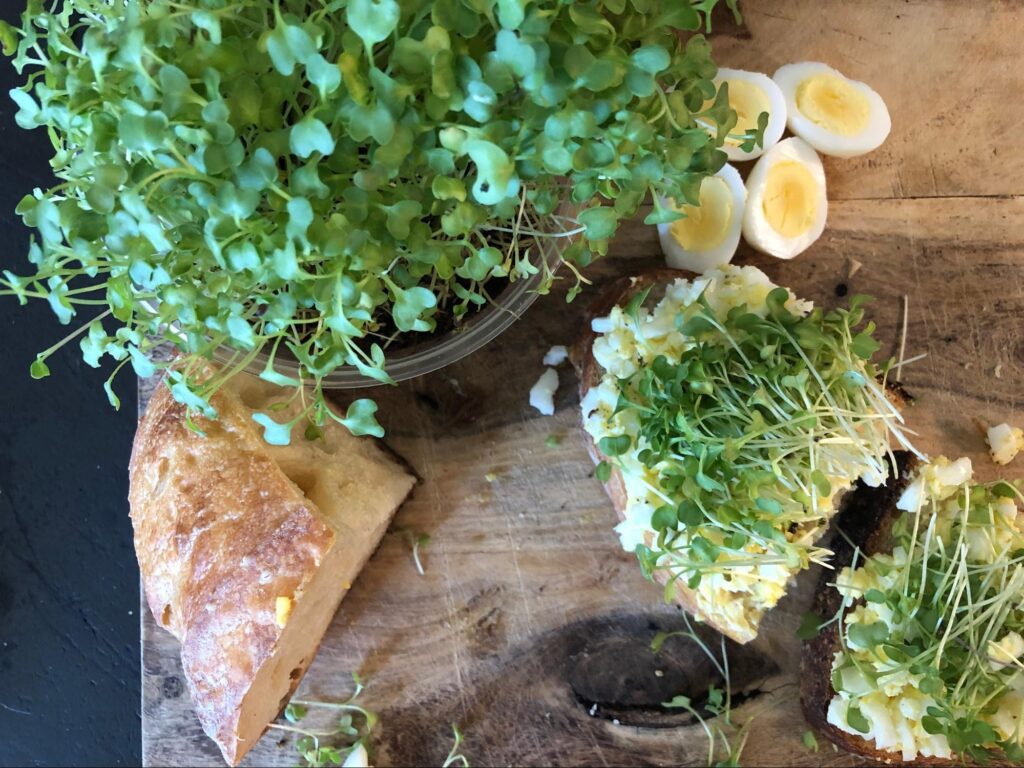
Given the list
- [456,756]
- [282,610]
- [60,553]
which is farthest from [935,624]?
[60,553]

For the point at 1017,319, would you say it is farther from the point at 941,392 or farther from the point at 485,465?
the point at 485,465

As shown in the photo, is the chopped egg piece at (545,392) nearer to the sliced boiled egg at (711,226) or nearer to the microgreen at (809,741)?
the sliced boiled egg at (711,226)

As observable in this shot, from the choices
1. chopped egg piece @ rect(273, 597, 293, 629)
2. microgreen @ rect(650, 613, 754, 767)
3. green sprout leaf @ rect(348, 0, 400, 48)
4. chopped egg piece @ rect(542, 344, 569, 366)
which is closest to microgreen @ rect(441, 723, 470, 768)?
microgreen @ rect(650, 613, 754, 767)

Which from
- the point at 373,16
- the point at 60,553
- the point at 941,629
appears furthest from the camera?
the point at 60,553

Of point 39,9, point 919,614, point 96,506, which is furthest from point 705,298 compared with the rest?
point 96,506

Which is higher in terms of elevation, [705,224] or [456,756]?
[705,224]

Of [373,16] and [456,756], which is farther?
[456,756]

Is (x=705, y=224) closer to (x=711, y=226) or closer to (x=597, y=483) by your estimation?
(x=711, y=226)
